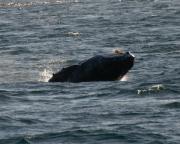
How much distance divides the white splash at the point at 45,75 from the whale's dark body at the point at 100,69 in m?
1.85

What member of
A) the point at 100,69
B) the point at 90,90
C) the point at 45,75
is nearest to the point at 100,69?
the point at 100,69

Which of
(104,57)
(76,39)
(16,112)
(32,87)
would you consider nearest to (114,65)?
(104,57)

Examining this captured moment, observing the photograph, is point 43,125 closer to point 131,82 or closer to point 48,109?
point 48,109

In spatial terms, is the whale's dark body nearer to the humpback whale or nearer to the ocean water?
the humpback whale

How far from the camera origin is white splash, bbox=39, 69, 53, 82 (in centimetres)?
3800

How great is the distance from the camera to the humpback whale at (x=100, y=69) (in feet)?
108

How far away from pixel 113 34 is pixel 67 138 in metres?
36.5

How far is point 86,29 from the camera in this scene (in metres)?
66.1

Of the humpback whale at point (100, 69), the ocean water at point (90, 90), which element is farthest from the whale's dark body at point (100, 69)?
the ocean water at point (90, 90)

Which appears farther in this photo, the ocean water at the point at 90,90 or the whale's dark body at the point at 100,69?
the whale's dark body at the point at 100,69

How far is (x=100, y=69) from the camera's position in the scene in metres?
33.9

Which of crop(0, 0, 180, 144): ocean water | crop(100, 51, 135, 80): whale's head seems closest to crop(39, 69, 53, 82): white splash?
crop(0, 0, 180, 144): ocean water

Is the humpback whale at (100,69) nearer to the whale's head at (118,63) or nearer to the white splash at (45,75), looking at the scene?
the whale's head at (118,63)

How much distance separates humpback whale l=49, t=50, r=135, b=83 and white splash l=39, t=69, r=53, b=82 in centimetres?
185
